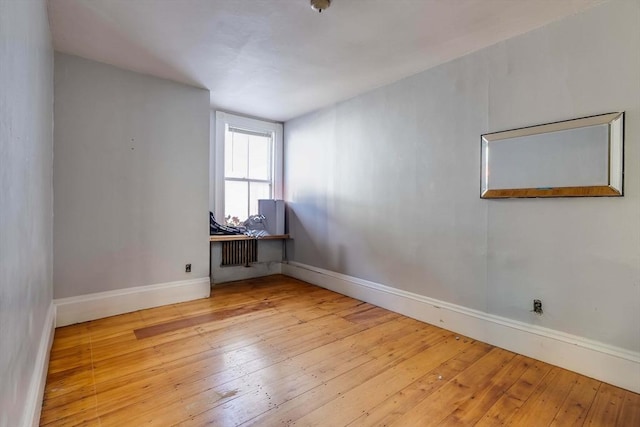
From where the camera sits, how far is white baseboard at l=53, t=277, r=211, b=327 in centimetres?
273

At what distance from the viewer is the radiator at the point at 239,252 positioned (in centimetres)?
424

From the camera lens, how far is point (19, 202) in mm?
1232

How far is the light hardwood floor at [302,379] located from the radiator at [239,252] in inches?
55.7

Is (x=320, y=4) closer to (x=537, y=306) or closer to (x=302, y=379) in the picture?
(x=302, y=379)

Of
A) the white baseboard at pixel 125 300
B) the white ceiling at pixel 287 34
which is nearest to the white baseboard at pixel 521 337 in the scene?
the white baseboard at pixel 125 300

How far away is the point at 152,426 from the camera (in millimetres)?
1487

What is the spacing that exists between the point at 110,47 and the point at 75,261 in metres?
1.94

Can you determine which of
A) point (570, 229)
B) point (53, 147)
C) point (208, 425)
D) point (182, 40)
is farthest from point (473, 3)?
point (53, 147)

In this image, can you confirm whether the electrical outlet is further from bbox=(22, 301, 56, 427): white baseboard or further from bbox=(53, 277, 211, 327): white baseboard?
bbox=(53, 277, 211, 327): white baseboard

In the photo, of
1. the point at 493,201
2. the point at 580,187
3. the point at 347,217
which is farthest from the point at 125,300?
the point at 580,187

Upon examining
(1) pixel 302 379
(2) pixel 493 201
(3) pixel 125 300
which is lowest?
(1) pixel 302 379

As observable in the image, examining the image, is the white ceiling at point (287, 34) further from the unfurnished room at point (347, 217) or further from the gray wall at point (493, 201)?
the gray wall at point (493, 201)

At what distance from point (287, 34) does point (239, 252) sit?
9.75 feet

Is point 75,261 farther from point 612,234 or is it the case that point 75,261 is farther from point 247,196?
point 612,234
